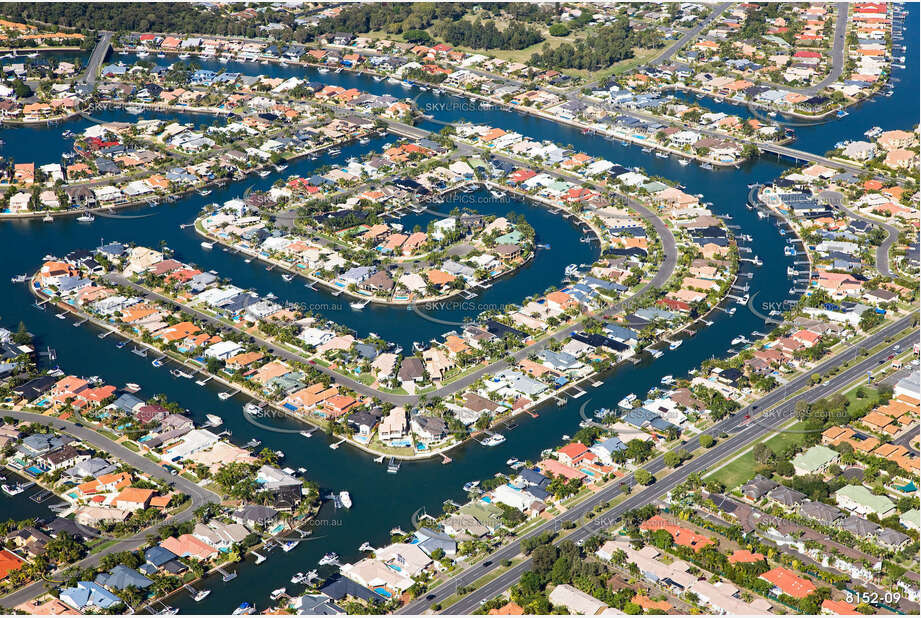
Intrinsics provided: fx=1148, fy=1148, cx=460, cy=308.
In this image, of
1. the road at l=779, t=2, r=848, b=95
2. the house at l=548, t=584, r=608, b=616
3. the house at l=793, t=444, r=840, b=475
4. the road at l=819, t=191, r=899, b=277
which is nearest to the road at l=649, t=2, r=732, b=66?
the road at l=779, t=2, r=848, b=95

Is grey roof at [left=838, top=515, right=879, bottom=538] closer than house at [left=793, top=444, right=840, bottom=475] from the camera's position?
Yes

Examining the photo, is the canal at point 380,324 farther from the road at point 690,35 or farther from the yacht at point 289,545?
the road at point 690,35

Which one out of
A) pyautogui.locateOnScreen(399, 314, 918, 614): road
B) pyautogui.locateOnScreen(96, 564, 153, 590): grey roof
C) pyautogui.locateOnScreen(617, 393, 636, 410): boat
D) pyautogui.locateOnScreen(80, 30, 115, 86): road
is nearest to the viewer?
pyautogui.locateOnScreen(399, 314, 918, 614): road

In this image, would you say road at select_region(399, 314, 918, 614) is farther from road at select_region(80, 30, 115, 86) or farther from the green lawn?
road at select_region(80, 30, 115, 86)

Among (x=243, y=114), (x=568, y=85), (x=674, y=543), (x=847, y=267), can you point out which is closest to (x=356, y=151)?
(x=243, y=114)

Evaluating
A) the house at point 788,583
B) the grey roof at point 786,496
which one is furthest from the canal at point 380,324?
the house at point 788,583
